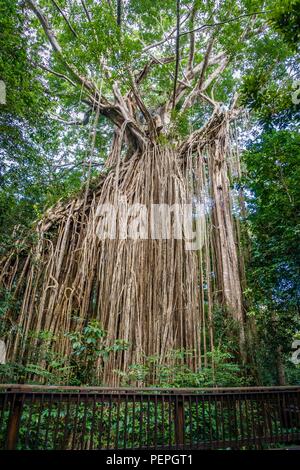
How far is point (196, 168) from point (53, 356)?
11.8 feet

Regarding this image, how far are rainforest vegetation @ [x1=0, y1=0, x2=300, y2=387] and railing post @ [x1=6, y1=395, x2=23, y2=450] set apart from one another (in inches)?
41.3

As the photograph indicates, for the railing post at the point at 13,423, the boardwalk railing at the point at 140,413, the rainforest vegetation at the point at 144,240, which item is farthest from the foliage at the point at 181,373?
the railing post at the point at 13,423

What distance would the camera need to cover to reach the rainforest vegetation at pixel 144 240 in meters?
2.88

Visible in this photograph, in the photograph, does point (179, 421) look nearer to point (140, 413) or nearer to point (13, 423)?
point (140, 413)

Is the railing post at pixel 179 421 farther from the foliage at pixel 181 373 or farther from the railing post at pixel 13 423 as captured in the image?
the foliage at pixel 181 373

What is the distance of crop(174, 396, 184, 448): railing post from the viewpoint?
5.56 ft

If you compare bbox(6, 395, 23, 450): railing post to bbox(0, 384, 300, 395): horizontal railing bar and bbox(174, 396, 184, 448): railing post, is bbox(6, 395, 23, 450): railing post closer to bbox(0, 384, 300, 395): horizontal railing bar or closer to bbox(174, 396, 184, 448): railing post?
bbox(0, 384, 300, 395): horizontal railing bar

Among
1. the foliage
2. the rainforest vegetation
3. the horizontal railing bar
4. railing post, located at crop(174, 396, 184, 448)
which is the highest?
the rainforest vegetation

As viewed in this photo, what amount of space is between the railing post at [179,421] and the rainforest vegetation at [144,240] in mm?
956

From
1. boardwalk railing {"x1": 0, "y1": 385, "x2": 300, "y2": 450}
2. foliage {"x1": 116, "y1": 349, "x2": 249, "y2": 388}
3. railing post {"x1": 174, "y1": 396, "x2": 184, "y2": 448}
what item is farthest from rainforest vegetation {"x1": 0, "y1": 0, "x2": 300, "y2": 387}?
railing post {"x1": 174, "y1": 396, "x2": 184, "y2": 448}

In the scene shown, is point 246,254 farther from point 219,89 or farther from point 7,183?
point 219,89

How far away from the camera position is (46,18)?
4332 mm

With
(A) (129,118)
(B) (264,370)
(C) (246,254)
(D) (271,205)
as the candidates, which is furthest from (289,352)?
(A) (129,118)

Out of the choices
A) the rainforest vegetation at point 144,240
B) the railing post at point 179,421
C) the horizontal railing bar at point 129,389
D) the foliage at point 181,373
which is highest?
the rainforest vegetation at point 144,240
